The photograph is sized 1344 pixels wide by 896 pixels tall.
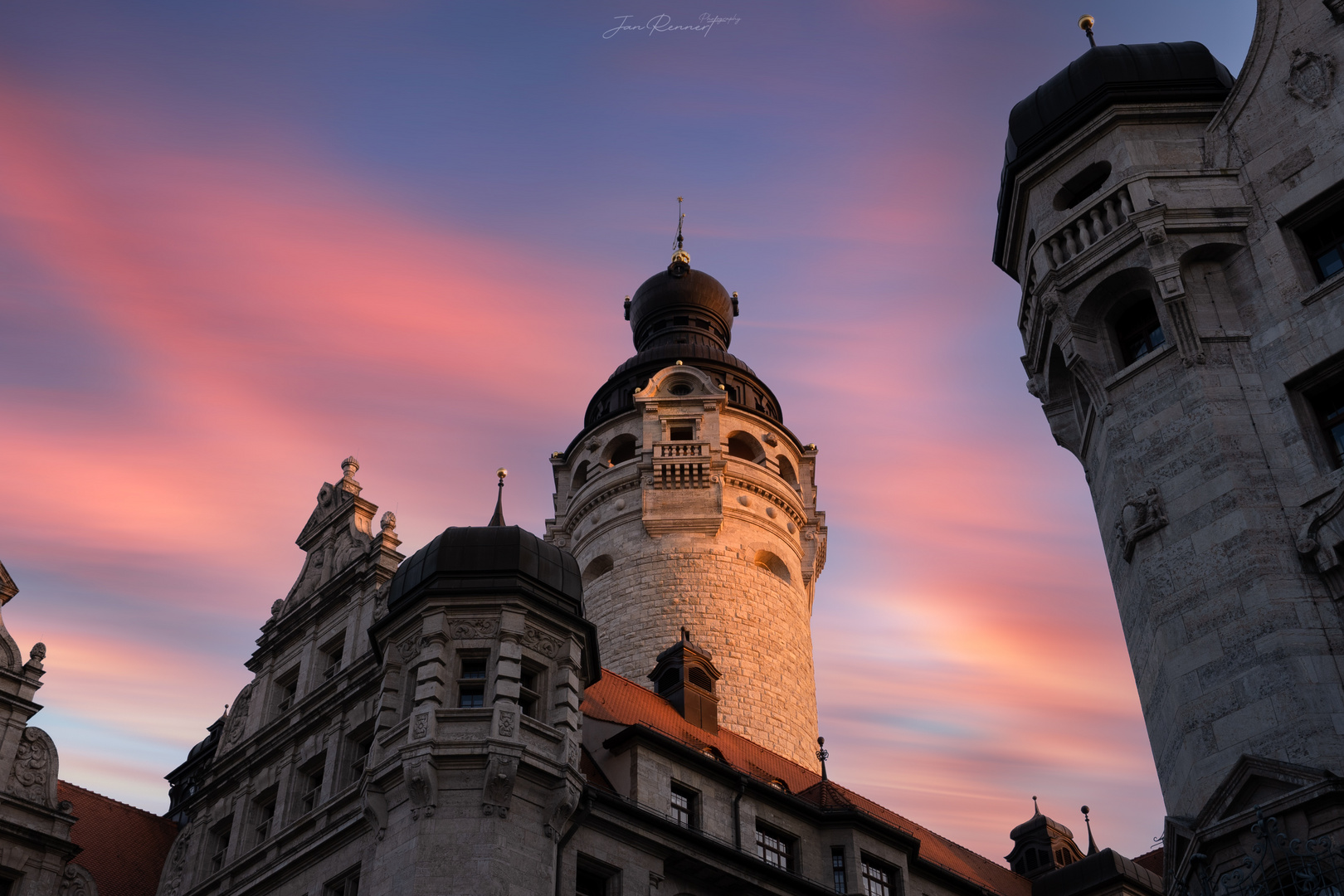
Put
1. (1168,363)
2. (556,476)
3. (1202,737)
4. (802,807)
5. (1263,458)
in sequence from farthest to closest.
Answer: (556,476) < (802,807) < (1168,363) < (1263,458) < (1202,737)

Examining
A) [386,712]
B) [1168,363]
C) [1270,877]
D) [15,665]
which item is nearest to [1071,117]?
[1168,363]

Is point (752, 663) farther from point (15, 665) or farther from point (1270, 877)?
point (1270, 877)

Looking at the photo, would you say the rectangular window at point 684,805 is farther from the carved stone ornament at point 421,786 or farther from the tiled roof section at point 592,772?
the carved stone ornament at point 421,786

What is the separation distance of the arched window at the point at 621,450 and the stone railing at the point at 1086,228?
30.7m

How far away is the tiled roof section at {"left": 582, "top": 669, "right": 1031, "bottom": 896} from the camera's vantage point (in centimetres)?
3625

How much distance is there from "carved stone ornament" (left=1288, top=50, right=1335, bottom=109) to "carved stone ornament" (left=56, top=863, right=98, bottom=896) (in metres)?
33.8

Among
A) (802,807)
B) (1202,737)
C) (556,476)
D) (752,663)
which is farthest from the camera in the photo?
(556,476)

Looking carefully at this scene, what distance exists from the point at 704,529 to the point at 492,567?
74.9ft

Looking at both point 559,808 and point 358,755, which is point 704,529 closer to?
point 358,755

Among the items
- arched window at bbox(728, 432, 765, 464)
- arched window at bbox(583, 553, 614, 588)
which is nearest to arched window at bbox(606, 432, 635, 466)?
arched window at bbox(728, 432, 765, 464)

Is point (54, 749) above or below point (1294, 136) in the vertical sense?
below

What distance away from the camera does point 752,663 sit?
50.1 meters

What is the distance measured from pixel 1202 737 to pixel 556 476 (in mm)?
41306

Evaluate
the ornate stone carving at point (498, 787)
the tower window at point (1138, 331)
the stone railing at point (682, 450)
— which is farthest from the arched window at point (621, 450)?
the tower window at point (1138, 331)
